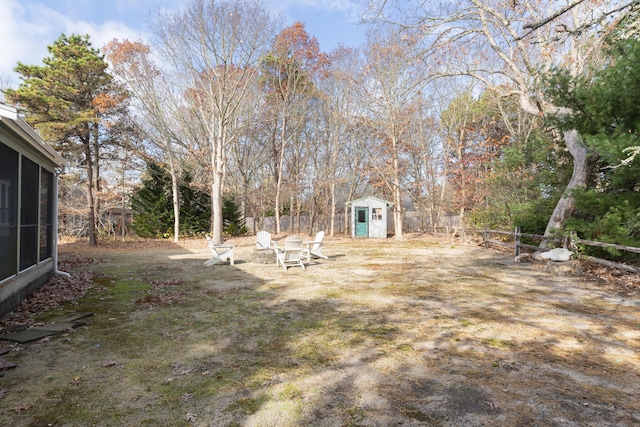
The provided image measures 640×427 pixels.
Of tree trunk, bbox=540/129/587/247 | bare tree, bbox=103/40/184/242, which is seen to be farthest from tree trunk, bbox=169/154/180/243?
tree trunk, bbox=540/129/587/247

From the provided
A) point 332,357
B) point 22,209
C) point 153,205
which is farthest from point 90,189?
point 332,357

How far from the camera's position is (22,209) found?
5711mm

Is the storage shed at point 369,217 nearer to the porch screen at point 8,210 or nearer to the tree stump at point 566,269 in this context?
the tree stump at point 566,269

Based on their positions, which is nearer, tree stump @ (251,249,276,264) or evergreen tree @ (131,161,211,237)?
tree stump @ (251,249,276,264)

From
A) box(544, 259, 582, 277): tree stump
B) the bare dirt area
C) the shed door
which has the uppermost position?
the shed door

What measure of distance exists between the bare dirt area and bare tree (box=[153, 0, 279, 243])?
34.4 feet

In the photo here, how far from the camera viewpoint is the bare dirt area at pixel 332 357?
2432 millimetres

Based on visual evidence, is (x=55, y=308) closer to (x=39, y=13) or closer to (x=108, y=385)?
(x=108, y=385)

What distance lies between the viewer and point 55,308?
17.2ft

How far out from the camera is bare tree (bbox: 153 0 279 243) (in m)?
14.1

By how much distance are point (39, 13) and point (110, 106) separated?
4.95m

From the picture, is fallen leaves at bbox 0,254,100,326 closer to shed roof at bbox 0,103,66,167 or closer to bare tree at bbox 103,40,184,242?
shed roof at bbox 0,103,66,167

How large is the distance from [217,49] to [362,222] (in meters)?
13.1

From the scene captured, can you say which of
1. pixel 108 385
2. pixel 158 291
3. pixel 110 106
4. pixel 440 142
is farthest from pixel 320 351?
pixel 440 142
